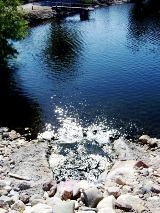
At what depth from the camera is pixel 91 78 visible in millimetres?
43781

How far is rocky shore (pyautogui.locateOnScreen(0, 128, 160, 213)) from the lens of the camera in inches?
632

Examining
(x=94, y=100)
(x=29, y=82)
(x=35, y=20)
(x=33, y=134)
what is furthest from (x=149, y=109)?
(x=35, y=20)

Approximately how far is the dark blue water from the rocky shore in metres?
3.59

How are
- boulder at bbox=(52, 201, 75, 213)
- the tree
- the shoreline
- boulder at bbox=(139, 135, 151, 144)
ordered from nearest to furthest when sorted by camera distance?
boulder at bbox=(52, 201, 75, 213), boulder at bbox=(139, 135, 151, 144), the tree, the shoreline

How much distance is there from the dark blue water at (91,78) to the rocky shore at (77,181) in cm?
359

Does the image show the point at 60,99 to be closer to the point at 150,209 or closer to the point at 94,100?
the point at 94,100

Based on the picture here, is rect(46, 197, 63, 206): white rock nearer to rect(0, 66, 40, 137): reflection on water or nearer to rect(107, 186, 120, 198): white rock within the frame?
rect(107, 186, 120, 198): white rock

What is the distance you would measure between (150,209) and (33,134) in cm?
1768

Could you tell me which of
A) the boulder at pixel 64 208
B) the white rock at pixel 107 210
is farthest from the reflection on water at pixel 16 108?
the white rock at pixel 107 210

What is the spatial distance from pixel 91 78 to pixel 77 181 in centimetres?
2389

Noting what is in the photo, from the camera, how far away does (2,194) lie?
17953 mm

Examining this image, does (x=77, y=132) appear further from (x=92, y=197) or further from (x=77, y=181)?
(x=92, y=197)

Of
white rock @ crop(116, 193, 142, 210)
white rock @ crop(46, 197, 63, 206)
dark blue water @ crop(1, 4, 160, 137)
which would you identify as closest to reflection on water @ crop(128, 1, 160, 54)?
dark blue water @ crop(1, 4, 160, 137)

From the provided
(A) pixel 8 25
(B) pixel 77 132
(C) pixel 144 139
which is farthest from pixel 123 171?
(A) pixel 8 25
